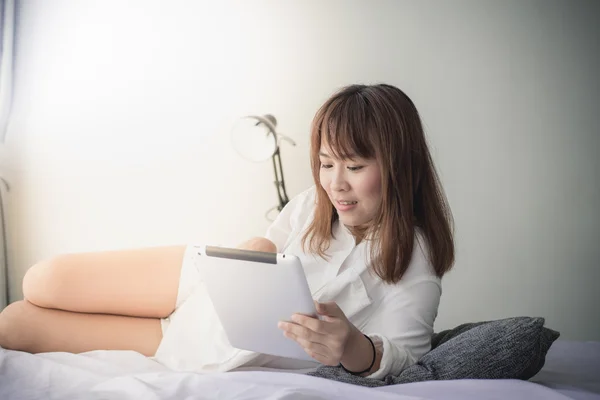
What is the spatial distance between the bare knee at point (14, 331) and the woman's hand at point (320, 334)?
76 centimetres

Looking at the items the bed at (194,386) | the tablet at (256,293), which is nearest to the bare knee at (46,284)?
the bed at (194,386)

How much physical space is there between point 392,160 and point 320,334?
46 cm

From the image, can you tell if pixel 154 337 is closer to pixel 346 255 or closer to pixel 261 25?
pixel 346 255

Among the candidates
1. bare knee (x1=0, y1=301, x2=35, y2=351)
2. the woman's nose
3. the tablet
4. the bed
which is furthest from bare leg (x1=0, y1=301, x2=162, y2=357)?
the woman's nose

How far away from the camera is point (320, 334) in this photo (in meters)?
0.97

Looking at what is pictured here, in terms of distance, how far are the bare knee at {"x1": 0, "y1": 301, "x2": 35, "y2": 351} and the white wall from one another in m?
1.25

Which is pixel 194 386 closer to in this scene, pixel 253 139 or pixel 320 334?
pixel 320 334

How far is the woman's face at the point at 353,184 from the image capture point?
4.09 ft

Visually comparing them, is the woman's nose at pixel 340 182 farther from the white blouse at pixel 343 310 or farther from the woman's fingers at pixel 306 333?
the woman's fingers at pixel 306 333

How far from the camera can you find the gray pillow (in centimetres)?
114

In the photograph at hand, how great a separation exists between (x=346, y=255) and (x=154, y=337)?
61 centimetres

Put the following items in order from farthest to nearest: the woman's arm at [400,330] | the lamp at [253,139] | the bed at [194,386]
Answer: the lamp at [253,139], the woman's arm at [400,330], the bed at [194,386]

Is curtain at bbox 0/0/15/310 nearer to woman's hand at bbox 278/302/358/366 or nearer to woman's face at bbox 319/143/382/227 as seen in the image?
woman's face at bbox 319/143/382/227

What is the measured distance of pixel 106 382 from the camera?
3.24 feet
